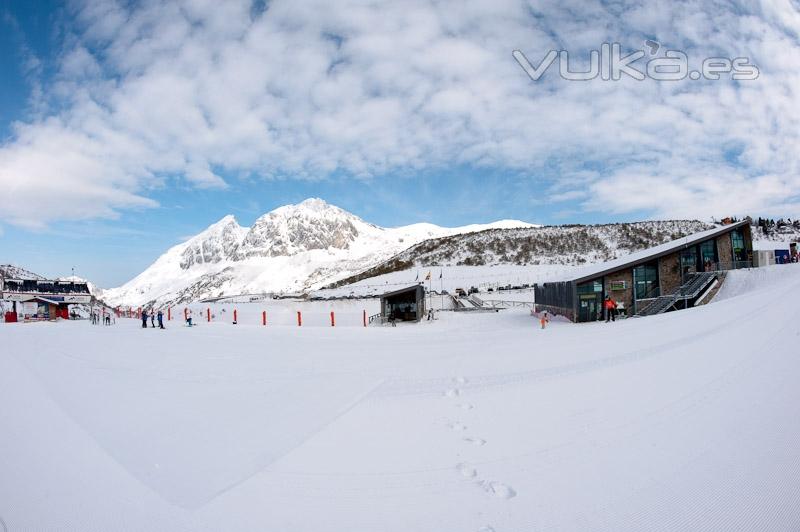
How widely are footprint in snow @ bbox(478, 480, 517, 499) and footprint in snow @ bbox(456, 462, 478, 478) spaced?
17cm

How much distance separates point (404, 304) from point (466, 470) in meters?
26.2

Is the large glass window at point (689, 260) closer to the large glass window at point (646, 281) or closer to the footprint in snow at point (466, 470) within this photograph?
the large glass window at point (646, 281)

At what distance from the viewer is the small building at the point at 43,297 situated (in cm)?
4275

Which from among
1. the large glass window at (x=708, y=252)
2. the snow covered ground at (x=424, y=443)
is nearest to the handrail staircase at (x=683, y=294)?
the large glass window at (x=708, y=252)

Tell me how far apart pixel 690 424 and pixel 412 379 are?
4.48 metres

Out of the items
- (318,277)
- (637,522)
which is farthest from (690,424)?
(318,277)

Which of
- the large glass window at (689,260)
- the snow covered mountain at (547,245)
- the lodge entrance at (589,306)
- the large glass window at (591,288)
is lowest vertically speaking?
the lodge entrance at (589,306)

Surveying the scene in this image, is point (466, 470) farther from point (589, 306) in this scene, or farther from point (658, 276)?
point (658, 276)

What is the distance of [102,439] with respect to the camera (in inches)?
203

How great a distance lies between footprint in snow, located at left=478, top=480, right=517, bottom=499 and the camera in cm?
365

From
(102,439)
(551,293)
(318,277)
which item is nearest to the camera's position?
(102,439)

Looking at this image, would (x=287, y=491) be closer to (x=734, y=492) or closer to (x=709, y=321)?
(x=734, y=492)

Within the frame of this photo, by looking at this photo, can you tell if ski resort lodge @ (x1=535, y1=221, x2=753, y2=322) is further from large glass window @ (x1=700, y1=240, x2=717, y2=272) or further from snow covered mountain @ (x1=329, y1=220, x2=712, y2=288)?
snow covered mountain @ (x1=329, y1=220, x2=712, y2=288)

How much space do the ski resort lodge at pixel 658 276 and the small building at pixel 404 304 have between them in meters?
10.4
